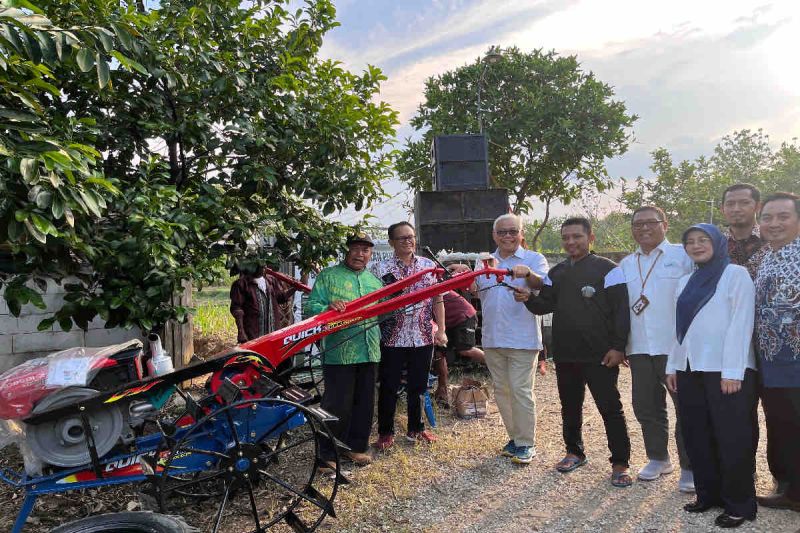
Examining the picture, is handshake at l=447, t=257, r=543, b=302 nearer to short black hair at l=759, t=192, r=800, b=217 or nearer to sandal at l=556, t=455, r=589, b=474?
sandal at l=556, t=455, r=589, b=474

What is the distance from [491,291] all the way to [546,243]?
46538mm

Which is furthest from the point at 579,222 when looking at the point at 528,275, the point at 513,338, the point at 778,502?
the point at 778,502

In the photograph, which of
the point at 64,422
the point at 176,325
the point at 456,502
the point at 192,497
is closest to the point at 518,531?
the point at 456,502

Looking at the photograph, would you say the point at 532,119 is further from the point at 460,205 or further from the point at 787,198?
the point at 787,198

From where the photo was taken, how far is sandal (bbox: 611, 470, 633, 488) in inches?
141

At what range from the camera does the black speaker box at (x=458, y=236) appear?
879 centimetres

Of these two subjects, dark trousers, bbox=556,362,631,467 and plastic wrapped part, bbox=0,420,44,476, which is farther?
dark trousers, bbox=556,362,631,467

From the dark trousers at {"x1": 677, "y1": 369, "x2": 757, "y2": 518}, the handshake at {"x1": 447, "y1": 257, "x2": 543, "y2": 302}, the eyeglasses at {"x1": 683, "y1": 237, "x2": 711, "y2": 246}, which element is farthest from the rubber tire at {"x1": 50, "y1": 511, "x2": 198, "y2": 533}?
the eyeglasses at {"x1": 683, "y1": 237, "x2": 711, "y2": 246}

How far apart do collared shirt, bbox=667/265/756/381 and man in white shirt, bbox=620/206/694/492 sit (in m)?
0.33

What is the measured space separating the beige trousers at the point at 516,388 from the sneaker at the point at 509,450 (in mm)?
56

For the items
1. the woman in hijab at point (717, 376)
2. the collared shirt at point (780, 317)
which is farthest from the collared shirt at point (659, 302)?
the collared shirt at point (780, 317)

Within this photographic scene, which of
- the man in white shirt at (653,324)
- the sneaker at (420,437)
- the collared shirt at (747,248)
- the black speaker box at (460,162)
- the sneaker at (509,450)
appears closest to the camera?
the collared shirt at (747,248)

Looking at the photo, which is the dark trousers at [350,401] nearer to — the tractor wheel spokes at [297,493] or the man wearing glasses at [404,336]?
the man wearing glasses at [404,336]

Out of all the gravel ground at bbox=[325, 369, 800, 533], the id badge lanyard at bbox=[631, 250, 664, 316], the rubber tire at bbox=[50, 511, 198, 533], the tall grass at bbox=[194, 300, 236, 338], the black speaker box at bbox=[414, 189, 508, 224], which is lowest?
the gravel ground at bbox=[325, 369, 800, 533]
